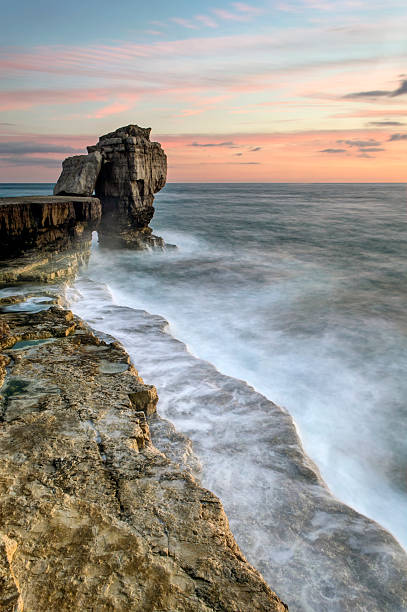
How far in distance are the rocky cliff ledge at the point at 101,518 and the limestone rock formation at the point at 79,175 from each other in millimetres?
11215

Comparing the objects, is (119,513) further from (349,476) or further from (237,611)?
(349,476)

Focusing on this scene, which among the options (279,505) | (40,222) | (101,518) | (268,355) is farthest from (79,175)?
(101,518)

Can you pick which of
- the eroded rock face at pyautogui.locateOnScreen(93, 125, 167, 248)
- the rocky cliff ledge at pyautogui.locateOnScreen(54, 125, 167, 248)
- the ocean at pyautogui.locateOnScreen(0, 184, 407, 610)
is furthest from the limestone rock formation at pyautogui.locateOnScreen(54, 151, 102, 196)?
the ocean at pyautogui.locateOnScreen(0, 184, 407, 610)

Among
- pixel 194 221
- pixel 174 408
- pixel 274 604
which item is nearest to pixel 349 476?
pixel 174 408

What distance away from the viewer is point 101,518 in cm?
226

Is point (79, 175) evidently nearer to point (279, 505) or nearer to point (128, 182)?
point (128, 182)

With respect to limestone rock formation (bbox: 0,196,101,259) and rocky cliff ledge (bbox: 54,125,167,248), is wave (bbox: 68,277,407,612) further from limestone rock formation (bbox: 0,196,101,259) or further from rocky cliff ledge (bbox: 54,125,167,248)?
rocky cliff ledge (bbox: 54,125,167,248)

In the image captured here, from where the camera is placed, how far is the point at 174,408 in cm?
495

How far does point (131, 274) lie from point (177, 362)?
9.09 m

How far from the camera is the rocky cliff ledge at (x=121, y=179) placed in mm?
14016

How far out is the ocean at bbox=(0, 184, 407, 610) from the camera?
4.26 metres

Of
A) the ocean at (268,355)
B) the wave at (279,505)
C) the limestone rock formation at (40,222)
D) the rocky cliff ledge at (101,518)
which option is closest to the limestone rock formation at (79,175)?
the limestone rock formation at (40,222)

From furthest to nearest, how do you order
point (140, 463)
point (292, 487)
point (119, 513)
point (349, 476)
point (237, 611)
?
1. point (349, 476)
2. point (292, 487)
3. point (140, 463)
4. point (119, 513)
5. point (237, 611)

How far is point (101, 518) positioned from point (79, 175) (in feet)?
44.1
